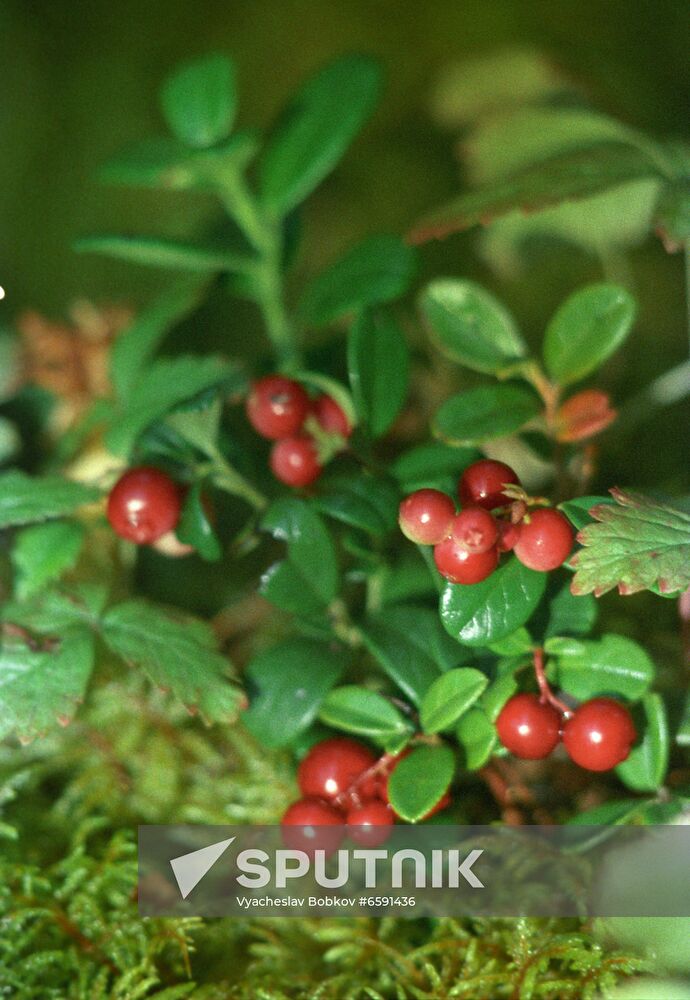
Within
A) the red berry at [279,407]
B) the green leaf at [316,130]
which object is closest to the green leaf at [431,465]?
the red berry at [279,407]

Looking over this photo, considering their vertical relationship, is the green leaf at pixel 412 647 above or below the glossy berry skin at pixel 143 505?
below

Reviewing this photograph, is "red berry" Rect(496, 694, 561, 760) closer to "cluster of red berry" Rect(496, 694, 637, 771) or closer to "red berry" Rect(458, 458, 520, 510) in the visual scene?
"cluster of red berry" Rect(496, 694, 637, 771)

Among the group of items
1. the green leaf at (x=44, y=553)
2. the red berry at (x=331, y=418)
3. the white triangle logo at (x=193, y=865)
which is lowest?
the white triangle logo at (x=193, y=865)

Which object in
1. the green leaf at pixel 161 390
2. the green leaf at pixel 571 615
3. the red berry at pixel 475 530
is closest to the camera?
the red berry at pixel 475 530

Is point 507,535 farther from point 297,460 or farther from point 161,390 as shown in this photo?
point 161,390

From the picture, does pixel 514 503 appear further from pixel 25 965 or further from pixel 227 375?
pixel 25 965

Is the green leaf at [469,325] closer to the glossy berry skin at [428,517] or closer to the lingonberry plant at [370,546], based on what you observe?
the lingonberry plant at [370,546]

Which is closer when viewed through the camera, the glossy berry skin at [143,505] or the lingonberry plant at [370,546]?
the lingonberry plant at [370,546]
